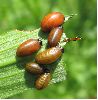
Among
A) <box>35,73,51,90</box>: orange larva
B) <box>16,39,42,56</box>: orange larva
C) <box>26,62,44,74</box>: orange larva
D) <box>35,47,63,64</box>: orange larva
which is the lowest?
<box>35,73,51,90</box>: orange larva

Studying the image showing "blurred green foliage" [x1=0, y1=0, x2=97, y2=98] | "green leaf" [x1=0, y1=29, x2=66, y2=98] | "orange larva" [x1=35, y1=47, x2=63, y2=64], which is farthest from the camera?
"blurred green foliage" [x1=0, y1=0, x2=97, y2=98]

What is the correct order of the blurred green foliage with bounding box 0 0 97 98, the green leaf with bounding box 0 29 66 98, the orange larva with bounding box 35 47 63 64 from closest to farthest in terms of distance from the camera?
the orange larva with bounding box 35 47 63 64
the green leaf with bounding box 0 29 66 98
the blurred green foliage with bounding box 0 0 97 98

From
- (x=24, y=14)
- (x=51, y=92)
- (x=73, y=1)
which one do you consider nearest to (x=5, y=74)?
(x=51, y=92)

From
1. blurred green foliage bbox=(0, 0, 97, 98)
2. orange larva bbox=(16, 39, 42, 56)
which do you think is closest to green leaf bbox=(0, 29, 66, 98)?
orange larva bbox=(16, 39, 42, 56)

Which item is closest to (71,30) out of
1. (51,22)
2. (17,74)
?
(51,22)

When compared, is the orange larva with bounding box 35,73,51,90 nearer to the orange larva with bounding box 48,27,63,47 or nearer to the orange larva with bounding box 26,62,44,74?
the orange larva with bounding box 26,62,44,74

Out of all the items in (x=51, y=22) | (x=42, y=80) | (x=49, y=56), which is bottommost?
(x=42, y=80)

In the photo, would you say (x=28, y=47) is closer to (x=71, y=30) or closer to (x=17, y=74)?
(x=17, y=74)
